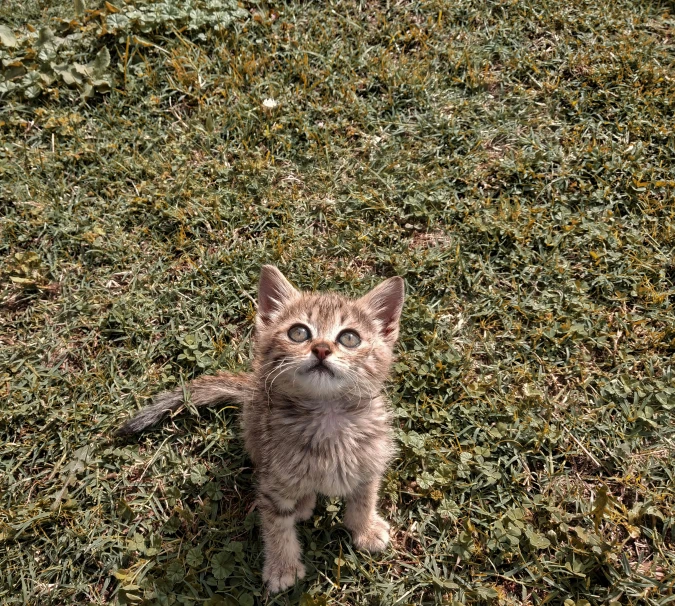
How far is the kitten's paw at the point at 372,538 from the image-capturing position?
3123 mm

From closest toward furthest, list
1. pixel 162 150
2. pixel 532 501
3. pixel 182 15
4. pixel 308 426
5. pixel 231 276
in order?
pixel 308 426 < pixel 532 501 < pixel 231 276 < pixel 162 150 < pixel 182 15

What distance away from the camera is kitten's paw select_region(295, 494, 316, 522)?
3.08 metres

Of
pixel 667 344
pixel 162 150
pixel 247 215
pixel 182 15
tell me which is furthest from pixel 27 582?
pixel 182 15

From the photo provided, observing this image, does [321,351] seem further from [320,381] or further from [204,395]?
[204,395]

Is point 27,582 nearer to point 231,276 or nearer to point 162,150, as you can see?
point 231,276

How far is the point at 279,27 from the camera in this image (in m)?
5.12

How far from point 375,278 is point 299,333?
4.56ft

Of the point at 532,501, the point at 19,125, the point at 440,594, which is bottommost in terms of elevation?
the point at 440,594

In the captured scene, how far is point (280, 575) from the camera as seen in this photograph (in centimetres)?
300

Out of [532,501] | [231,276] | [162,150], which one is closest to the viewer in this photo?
[532,501]

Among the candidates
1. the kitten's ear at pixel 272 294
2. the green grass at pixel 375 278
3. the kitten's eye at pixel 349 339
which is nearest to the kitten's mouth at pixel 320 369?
the kitten's eye at pixel 349 339

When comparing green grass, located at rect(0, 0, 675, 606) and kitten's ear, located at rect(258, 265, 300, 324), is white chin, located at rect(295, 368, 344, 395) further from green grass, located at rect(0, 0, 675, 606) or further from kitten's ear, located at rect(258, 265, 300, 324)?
green grass, located at rect(0, 0, 675, 606)

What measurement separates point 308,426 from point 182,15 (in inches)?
158

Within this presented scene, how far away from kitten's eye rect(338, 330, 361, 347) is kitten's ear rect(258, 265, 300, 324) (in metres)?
0.48
